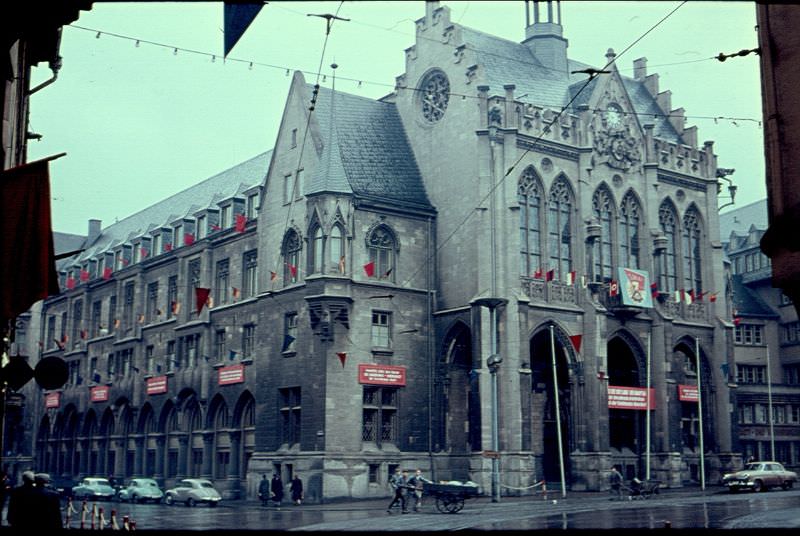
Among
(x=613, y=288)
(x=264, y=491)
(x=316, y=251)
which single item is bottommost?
(x=264, y=491)

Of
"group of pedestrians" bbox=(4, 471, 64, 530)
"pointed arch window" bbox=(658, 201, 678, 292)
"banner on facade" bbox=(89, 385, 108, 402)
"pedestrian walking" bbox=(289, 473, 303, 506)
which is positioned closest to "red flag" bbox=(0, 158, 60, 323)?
"group of pedestrians" bbox=(4, 471, 64, 530)

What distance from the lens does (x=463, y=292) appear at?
156 ft

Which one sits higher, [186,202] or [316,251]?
[186,202]

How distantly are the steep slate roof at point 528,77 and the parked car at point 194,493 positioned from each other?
23667 millimetres

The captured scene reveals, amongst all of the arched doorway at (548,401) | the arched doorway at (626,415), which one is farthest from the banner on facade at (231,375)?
the arched doorway at (626,415)

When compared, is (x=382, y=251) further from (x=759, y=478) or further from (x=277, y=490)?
(x=759, y=478)

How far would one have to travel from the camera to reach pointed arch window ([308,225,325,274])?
45.7 m

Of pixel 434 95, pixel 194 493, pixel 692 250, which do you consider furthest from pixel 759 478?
pixel 194 493

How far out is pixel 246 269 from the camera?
54281 millimetres

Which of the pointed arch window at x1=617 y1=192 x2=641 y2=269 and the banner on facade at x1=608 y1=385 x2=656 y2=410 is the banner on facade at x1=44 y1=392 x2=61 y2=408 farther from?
the pointed arch window at x1=617 y1=192 x2=641 y2=269

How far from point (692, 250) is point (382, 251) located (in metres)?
18.8

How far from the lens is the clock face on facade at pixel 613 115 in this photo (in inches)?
→ 2056

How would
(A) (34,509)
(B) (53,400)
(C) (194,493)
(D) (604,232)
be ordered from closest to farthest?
(A) (34,509) < (C) (194,493) < (D) (604,232) < (B) (53,400)

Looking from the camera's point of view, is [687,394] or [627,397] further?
[687,394]
